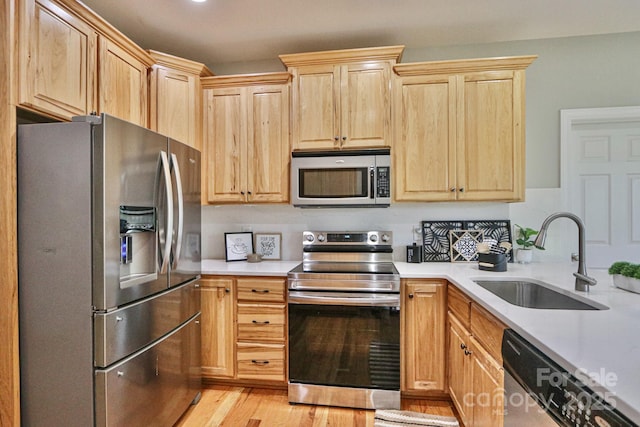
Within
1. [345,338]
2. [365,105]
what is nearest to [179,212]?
[345,338]

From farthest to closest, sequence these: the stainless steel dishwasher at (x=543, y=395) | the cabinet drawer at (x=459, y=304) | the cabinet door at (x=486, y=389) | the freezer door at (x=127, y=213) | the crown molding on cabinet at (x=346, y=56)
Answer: the crown molding on cabinet at (x=346, y=56)
the cabinet drawer at (x=459, y=304)
the freezer door at (x=127, y=213)
the cabinet door at (x=486, y=389)
the stainless steel dishwasher at (x=543, y=395)

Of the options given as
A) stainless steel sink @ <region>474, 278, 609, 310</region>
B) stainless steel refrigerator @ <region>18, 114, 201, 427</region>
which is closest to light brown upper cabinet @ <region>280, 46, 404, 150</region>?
stainless steel sink @ <region>474, 278, 609, 310</region>

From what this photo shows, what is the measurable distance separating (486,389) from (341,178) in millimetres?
1536

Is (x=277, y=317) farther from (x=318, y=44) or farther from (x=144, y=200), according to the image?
(x=318, y=44)

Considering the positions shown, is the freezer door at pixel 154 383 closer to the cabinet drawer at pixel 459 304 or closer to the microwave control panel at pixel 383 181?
the microwave control panel at pixel 383 181

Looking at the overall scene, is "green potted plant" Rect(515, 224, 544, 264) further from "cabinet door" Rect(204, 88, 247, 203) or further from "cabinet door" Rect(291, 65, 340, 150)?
"cabinet door" Rect(204, 88, 247, 203)

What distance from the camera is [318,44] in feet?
8.60

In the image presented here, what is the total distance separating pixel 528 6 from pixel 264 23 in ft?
5.83

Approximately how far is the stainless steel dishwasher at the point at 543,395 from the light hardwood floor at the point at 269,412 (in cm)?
107

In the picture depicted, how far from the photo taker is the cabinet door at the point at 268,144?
2.55 meters

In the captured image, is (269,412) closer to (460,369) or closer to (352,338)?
(352,338)

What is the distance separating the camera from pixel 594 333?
1010 millimetres

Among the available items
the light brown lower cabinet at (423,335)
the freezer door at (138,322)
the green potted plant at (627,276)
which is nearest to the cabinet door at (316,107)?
the light brown lower cabinet at (423,335)

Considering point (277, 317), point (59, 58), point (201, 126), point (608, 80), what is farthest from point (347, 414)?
point (608, 80)
